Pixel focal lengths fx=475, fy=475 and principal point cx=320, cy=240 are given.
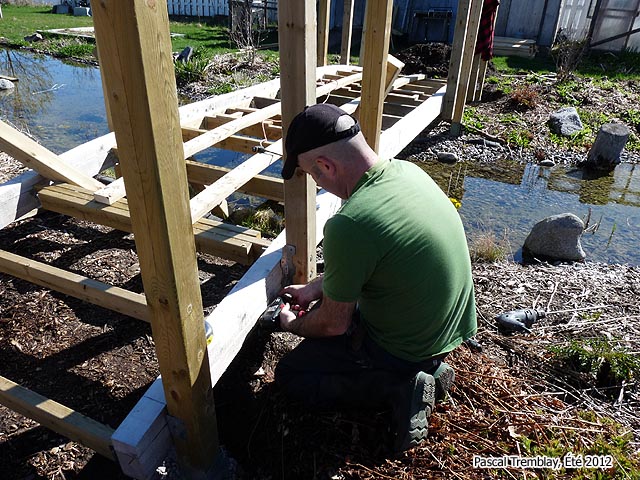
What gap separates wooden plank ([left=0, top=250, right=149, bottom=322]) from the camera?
2.79m

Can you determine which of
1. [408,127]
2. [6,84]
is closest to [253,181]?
[408,127]

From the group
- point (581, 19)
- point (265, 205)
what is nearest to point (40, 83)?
point (265, 205)

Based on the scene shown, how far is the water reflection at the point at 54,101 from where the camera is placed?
27.8 ft

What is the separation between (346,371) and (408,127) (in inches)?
178

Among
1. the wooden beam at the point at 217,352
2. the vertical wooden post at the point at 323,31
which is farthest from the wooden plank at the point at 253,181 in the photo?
the vertical wooden post at the point at 323,31

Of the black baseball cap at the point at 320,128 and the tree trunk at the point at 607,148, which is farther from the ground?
the black baseball cap at the point at 320,128

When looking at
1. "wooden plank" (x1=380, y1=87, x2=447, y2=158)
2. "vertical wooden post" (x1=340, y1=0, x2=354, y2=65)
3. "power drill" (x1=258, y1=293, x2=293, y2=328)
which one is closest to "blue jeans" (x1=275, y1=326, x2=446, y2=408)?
"power drill" (x1=258, y1=293, x2=293, y2=328)

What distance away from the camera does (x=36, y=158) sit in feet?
12.3

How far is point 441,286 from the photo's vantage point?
2242 mm

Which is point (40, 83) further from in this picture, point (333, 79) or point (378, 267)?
point (378, 267)

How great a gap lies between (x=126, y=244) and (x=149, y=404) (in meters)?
2.66

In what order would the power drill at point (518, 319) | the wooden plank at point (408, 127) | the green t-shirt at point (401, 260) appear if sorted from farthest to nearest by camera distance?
the wooden plank at point (408, 127) < the power drill at point (518, 319) < the green t-shirt at point (401, 260)

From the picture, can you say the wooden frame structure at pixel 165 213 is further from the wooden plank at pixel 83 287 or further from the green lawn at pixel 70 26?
the green lawn at pixel 70 26

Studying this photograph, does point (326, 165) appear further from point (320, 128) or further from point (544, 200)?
point (544, 200)
